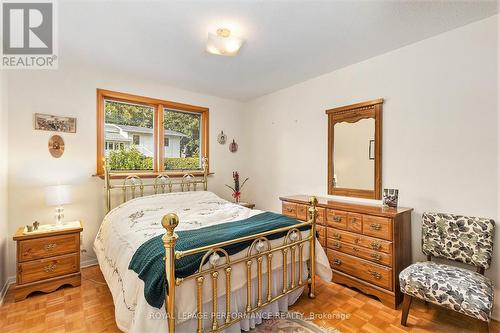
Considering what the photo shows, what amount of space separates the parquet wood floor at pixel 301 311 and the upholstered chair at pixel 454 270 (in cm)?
24

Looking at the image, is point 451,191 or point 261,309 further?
point 451,191

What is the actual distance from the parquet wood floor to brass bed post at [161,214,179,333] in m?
0.93

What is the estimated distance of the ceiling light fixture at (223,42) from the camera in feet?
7.29

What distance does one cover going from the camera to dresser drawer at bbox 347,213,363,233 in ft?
8.46

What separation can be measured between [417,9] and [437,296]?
91.9 inches

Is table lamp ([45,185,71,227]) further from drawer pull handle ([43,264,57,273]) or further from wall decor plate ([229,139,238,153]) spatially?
wall decor plate ([229,139,238,153])

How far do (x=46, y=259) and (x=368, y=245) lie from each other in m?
3.42

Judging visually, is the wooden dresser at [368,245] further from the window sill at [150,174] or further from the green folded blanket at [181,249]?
the window sill at [150,174]

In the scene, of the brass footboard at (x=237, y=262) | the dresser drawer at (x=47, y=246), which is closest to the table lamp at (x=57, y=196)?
the dresser drawer at (x=47, y=246)

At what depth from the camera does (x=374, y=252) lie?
2.46 meters

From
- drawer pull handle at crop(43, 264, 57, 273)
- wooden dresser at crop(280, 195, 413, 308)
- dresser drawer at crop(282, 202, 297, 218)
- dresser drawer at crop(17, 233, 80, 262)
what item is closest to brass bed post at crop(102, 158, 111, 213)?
dresser drawer at crop(17, 233, 80, 262)

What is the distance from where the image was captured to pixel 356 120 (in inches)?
121

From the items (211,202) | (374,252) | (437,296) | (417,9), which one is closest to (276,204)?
(211,202)

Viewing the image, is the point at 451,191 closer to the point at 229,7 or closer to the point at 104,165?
the point at 229,7
